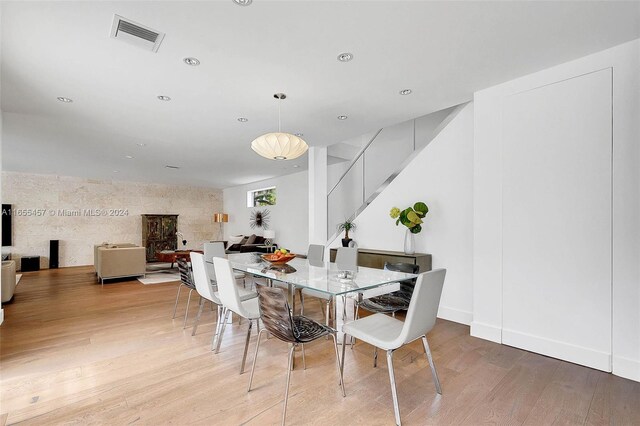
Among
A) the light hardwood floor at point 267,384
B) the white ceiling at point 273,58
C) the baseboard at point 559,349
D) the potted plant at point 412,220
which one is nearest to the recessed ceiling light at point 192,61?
the white ceiling at point 273,58

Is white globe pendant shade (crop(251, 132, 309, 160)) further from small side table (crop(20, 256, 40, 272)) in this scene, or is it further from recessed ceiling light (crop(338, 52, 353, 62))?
small side table (crop(20, 256, 40, 272))

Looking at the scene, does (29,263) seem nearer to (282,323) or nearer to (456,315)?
(282,323)

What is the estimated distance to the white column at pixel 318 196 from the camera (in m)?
5.62

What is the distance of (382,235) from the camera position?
4762 mm

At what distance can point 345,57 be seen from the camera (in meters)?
2.60

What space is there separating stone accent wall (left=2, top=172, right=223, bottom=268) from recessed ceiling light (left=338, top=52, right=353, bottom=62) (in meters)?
9.99

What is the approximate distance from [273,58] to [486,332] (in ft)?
11.7

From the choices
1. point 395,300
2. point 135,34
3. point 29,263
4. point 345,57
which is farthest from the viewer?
point 29,263

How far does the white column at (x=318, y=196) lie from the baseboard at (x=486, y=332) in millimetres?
3013

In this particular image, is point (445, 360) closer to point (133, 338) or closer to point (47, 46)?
point (133, 338)

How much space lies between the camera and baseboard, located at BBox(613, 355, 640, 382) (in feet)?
7.66
